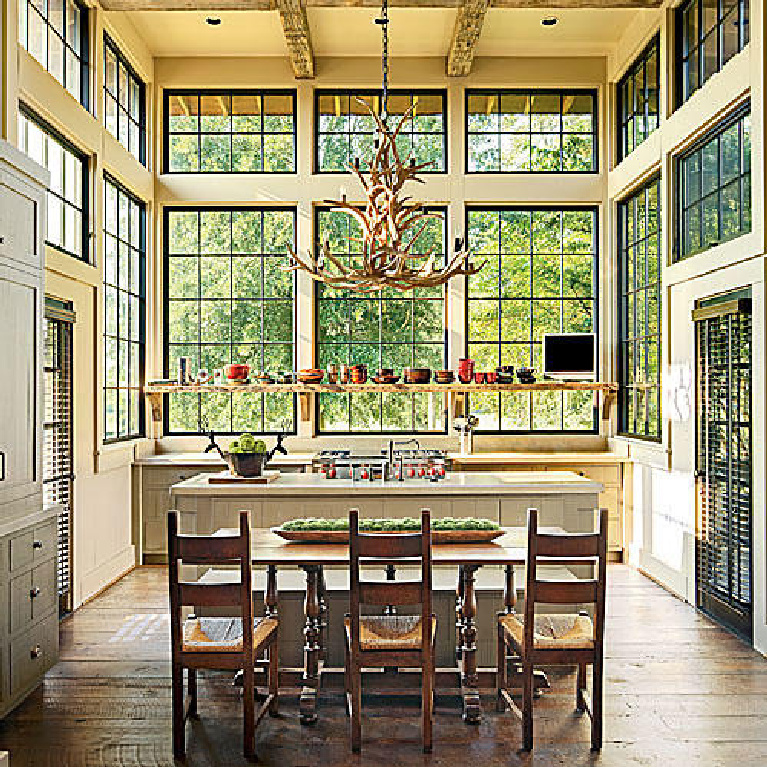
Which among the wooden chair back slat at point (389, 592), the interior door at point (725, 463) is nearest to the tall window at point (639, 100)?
the interior door at point (725, 463)

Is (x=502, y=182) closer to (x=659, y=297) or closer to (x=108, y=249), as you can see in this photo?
(x=659, y=297)

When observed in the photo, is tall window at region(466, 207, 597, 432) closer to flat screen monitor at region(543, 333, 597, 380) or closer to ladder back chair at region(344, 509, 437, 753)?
flat screen monitor at region(543, 333, 597, 380)

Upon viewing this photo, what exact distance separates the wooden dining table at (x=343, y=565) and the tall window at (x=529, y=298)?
169 inches

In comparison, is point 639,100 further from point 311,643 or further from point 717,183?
point 311,643

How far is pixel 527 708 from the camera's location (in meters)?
4.07

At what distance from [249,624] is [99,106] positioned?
16.4 feet

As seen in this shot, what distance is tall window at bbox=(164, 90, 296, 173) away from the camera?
9188 mm

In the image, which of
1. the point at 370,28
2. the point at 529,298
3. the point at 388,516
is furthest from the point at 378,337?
the point at 388,516

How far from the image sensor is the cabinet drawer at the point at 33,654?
4535mm

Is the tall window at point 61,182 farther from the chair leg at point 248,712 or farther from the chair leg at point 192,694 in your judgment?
the chair leg at point 248,712

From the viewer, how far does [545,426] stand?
916 cm

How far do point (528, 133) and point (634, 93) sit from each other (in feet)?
3.75

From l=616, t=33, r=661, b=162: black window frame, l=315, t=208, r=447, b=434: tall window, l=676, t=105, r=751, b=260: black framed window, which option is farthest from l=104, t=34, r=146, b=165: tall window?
l=676, t=105, r=751, b=260: black framed window

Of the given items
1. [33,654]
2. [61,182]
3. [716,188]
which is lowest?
[33,654]
